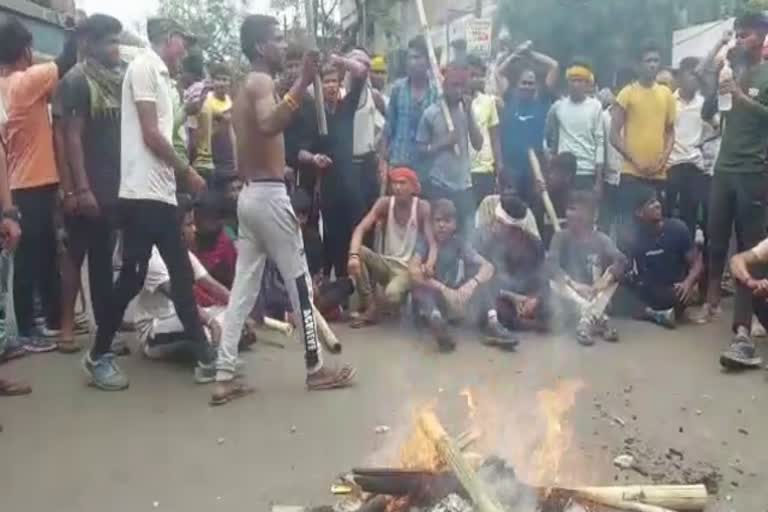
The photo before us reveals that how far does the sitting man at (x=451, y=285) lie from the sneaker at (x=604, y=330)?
642 millimetres

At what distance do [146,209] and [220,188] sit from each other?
2.52m

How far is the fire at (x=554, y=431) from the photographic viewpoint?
4324 millimetres

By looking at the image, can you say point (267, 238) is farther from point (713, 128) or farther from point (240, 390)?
point (713, 128)

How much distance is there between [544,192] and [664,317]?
5.01 feet

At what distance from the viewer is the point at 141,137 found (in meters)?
5.73

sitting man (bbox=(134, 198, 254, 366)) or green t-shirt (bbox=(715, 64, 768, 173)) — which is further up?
green t-shirt (bbox=(715, 64, 768, 173))

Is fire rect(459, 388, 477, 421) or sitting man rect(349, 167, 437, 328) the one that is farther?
sitting man rect(349, 167, 437, 328)

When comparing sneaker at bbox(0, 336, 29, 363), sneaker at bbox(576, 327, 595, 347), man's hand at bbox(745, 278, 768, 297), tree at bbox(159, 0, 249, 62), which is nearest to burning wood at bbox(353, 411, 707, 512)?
man's hand at bbox(745, 278, 768, 297)

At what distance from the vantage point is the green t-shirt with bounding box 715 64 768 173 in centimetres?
695

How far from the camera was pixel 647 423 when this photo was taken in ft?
17.6

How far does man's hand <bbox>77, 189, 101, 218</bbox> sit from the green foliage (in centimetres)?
338

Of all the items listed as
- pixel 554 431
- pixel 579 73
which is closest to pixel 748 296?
pixel 554 431

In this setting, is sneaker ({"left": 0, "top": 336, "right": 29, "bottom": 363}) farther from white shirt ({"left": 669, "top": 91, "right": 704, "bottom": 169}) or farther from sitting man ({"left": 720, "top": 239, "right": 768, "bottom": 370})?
white shirt ({"left": 669, "top": 91, "right": 704, "bottom": 169})

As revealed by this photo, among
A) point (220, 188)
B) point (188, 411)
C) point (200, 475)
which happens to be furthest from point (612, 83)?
point (200, 475)
